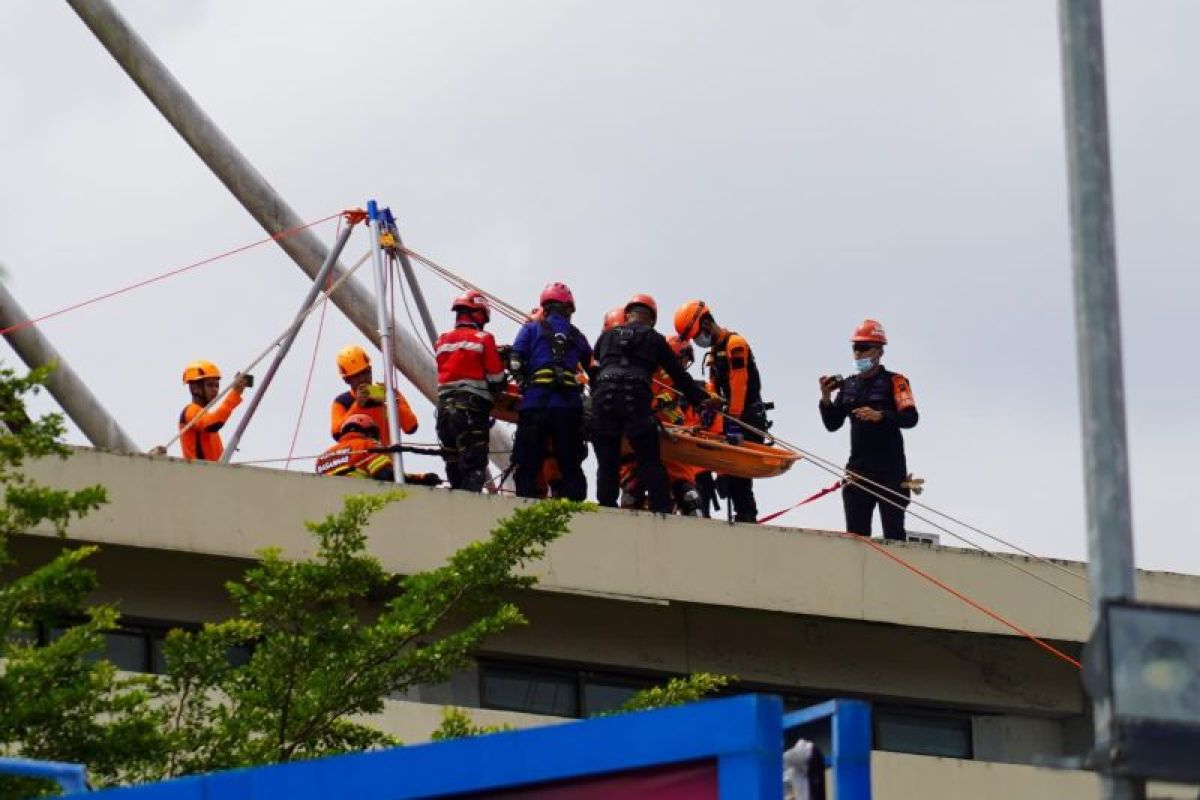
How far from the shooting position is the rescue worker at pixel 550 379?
17938 millimetres

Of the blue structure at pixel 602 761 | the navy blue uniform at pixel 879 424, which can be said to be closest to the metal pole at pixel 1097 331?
the blue structure at pixel 602 761

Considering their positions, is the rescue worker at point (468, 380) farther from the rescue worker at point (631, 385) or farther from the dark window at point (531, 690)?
the dark window at point (531, 690)

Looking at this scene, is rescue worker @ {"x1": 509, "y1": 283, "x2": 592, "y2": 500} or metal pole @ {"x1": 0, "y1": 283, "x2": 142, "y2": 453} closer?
rescue worker @ {"x1": 509, "y1": 283, "x2": 592, "y2": 500}

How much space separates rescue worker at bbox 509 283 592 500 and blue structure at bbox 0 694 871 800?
8974 mm

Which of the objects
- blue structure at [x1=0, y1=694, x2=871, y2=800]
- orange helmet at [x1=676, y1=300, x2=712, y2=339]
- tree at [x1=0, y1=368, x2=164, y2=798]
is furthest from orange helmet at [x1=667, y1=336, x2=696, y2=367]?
blue structure at [x1=0, y1=694, x2=871, y2=800]

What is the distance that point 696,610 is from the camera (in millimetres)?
19391

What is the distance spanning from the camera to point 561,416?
59.1 feet

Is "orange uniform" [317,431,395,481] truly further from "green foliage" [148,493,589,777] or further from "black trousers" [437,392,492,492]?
"green foliage" [148,493,589,777]

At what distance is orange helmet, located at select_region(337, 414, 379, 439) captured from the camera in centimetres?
1917

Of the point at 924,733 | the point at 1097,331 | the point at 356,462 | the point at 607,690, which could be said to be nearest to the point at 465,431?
the point at 356,462

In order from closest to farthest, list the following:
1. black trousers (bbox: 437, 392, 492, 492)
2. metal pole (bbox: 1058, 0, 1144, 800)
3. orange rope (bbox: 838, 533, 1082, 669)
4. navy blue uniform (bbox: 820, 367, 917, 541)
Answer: metal pole (bbox: 1058, 0, 1144, 800) → black trousers (bbox: 437, 392, 492, 492) → navy blue uniform (bbox: 820, 367, 917, 541) → orange rope (bbox: 838, 533, 1082, 669)

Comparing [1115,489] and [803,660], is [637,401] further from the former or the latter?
[1115,489]

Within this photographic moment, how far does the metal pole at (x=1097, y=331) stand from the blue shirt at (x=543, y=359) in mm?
10659

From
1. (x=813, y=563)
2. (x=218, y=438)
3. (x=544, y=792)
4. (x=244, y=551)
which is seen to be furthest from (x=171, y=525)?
(x=544, y=792)
